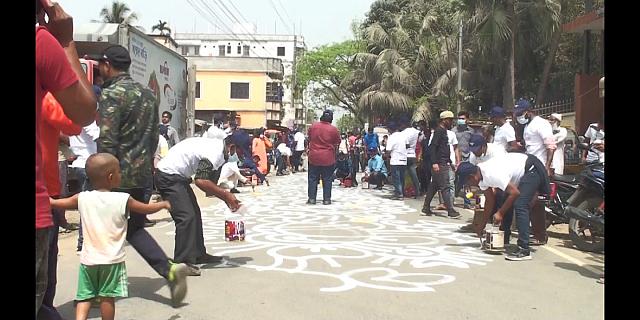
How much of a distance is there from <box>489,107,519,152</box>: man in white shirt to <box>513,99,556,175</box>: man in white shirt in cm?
23

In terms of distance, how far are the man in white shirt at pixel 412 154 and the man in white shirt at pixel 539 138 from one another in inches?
161

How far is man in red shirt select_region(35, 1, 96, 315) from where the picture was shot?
2494mm

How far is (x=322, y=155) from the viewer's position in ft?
39.8

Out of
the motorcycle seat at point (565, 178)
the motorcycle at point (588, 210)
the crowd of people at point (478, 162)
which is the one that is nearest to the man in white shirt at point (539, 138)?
the crowd of people at point (478, 162)

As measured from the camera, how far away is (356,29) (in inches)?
1944

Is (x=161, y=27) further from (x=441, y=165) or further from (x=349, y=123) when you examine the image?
(x=441, y=165)

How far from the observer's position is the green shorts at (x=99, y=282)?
4.04m

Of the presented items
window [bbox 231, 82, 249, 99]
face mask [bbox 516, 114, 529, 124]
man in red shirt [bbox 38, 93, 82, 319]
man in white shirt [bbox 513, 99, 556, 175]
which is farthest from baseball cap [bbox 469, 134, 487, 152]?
window [bbox 231, 82, 249, 99]

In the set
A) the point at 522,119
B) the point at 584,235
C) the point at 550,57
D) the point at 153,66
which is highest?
the point at 550,57

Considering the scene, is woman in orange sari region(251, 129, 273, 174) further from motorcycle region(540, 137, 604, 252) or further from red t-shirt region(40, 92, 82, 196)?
red t-shirt region(40, 92, 82, 196)

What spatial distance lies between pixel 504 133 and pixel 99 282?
6.42 meters

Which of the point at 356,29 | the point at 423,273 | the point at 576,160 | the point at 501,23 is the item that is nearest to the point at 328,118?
the point at 576,160

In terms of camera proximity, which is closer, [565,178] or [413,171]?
[565,178]

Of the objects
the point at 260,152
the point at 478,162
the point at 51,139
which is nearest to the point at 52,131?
the point at 51,139
